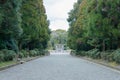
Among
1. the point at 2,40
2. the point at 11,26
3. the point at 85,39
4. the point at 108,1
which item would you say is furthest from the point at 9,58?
the point at 85,39

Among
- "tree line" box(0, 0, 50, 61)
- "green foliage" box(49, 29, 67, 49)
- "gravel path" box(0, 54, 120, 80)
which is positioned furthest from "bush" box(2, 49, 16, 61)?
"green foliage" box(49, 29, 67, 49)

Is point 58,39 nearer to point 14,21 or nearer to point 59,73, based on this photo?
point 14,21

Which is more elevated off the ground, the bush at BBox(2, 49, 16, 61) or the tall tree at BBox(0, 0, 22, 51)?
the tall tree at BBox(0, 0, 22, 51)

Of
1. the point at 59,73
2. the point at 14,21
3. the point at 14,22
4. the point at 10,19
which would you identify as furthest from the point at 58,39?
the point at 59,73

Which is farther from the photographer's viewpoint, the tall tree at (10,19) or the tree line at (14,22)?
the tree line at (14,22)

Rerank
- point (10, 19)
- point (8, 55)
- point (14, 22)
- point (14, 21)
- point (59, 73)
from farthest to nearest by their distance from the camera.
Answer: point (8, 55) → point (14, 22) → point (14, 21) → point (10, 19) → point (59, 73)

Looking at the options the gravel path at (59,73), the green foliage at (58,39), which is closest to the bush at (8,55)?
the gravel path at (59,73)

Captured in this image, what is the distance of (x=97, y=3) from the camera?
30922 mm

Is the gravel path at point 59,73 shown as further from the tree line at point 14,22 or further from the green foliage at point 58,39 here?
the green foliage at point 58,39

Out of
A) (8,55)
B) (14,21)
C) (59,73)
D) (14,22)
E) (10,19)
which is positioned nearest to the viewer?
(59,73)

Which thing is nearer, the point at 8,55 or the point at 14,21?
the point at 14,21

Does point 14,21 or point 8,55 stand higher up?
point 14,21

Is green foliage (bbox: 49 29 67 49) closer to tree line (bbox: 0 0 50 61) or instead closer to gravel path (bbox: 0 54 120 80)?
tree line (bbox: 0 0 50 61)

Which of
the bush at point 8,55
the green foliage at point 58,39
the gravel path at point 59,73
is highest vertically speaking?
the green foliage at point 58,39
